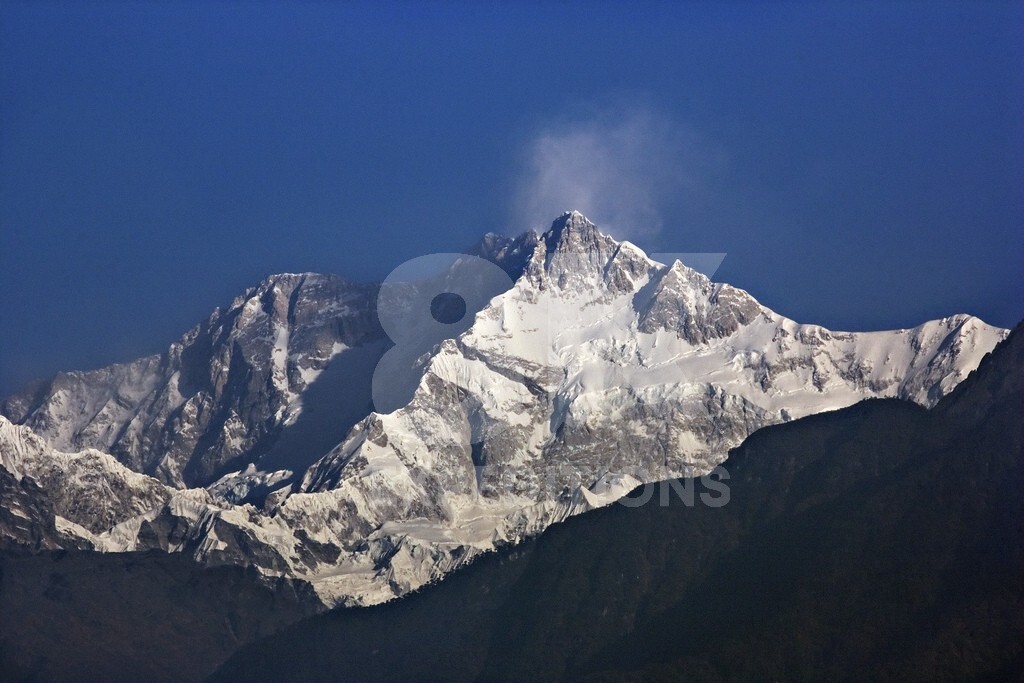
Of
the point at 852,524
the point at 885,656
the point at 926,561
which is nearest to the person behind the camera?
the point at 885,656

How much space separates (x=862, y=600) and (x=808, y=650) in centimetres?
1019

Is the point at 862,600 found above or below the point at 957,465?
below

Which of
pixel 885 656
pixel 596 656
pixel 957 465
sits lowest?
pixel 885 656

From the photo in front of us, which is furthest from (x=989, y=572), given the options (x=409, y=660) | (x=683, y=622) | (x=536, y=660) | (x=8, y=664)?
(x=8, y=664)

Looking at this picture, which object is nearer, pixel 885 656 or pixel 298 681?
pixel 885 656

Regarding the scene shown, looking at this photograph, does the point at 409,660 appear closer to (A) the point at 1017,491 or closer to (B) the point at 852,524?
(B) the point at 852,524

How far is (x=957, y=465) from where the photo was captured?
196875 millimetres

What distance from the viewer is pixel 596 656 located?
18725cm

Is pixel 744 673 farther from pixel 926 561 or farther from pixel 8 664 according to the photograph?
pixel 8 664

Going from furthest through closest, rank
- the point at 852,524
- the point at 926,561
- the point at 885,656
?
1. the point at 852,524
2. the point at 926,561
3. the point at 885,656

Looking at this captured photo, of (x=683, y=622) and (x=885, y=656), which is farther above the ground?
(x=683, y=622)

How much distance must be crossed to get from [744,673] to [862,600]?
17271mm

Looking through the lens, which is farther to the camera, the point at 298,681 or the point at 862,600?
the point at 298,681

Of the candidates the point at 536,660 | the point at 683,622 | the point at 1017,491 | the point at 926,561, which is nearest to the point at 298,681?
the point at 536,660
